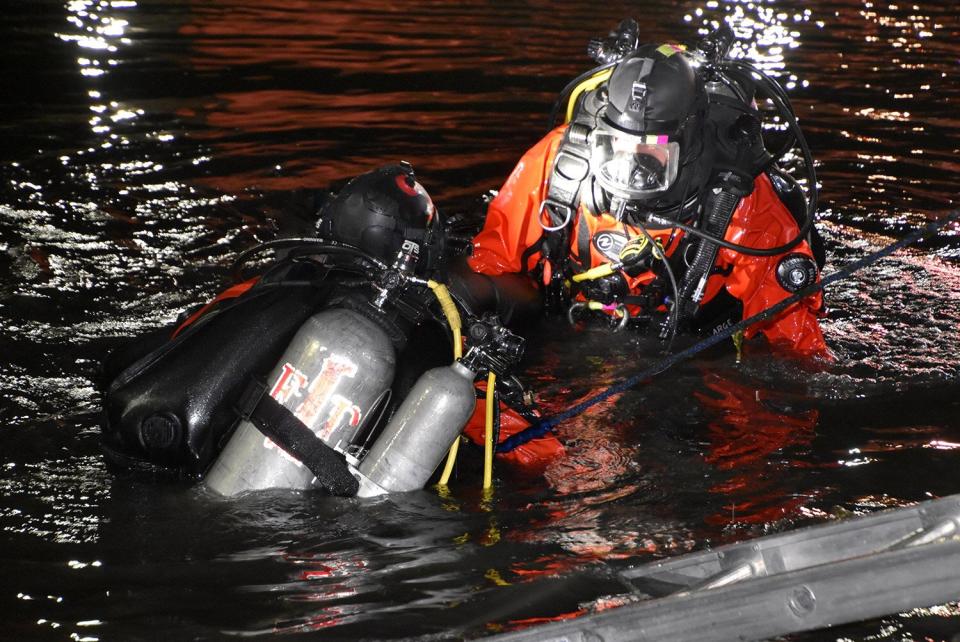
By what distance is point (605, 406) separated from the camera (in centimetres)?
463

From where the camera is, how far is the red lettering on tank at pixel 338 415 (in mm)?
3275

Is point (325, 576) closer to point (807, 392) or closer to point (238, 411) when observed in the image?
point (238, 411)

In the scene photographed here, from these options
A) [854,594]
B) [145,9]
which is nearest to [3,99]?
[145,9]

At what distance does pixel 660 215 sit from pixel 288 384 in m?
2.13

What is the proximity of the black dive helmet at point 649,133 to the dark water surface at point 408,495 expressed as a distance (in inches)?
36.3

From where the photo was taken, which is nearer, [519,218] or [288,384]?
[288,384]

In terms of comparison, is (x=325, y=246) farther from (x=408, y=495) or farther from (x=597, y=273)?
(x=597, y=273)

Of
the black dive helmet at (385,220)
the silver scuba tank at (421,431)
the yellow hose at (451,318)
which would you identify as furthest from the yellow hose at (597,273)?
the silver scuba tank at (421,431)

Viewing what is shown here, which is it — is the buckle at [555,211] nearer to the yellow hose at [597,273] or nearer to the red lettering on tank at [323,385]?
the yellow hose at [597,273]

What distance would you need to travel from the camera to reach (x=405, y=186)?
3.84 m

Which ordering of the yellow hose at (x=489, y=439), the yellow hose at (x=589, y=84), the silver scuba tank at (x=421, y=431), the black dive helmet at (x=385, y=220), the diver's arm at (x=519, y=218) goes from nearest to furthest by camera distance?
1. the silver scuba tank at (x=421, y=431)
2. the yellow hose at (x=489, y=439)
3. the black dive helmet at (x=385, y=220)
4. the yellow hose at (x=589, y=84)
5. the diver's arm at (x=519, y=218)

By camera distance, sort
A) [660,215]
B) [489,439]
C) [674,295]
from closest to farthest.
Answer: [489,439], [674,295], [660,215]

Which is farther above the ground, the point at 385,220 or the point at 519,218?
the point at 385,220

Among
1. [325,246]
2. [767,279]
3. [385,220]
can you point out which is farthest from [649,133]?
[325,246]
